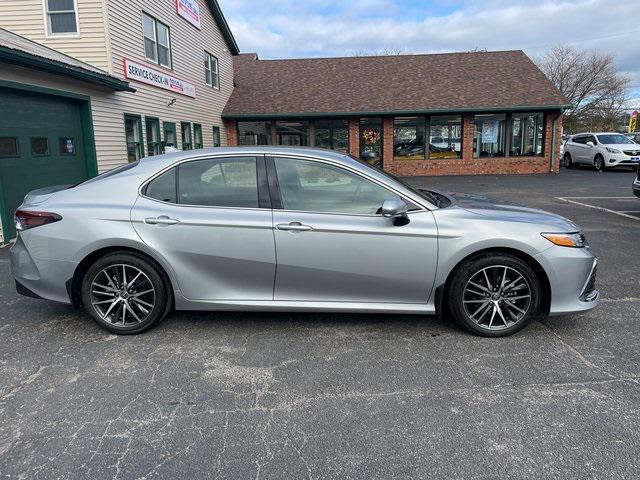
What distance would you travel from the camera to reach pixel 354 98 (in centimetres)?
2100

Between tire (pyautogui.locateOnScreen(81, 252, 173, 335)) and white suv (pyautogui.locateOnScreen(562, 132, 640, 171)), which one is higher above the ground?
white suv (pyautogui.locateOnScreen(562, 132, 640, 171))

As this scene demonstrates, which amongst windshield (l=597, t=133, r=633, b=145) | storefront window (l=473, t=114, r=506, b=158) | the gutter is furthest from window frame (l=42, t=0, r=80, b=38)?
windshield (l=597, t=133, r=633, b=145)

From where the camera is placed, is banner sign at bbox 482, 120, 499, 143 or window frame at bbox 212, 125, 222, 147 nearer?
window frame at bbox 212, 125, 222, 147

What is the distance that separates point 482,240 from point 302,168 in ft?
5.16

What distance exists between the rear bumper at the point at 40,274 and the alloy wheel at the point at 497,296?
331cm

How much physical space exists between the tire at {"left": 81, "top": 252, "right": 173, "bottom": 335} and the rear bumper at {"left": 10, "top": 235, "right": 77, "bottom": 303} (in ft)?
0.56

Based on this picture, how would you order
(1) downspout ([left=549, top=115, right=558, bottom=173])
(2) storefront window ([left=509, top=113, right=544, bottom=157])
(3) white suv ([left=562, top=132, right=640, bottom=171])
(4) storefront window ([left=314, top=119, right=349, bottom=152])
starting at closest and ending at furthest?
(3) white suv ([left=562, top=132, right=640, bottom=171])
(1) downspout ([left=549, top=115, right=558, bottom=173])
(2) storefront window ([left=509, top=113, right=544, bottom=157])
(4) storefront window ([left=314, top=119, right=349, bottom=152])

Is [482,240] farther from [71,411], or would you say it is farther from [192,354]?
[71,411]

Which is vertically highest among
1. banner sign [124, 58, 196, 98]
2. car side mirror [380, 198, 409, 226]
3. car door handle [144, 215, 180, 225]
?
banner sign [124, 58, 196, 98]

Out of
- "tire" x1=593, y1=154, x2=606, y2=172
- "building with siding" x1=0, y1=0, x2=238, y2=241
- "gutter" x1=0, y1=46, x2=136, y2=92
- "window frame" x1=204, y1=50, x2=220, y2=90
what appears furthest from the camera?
"tire" x1=593, y1=154, x2=606, y2=172

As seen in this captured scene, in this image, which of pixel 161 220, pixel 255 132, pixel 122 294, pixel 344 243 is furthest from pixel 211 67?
pixel 344 243

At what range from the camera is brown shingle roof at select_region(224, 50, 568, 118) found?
20.2 m

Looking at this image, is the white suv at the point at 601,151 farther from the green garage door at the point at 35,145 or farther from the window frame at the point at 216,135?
the green garage door at the point at 35,145

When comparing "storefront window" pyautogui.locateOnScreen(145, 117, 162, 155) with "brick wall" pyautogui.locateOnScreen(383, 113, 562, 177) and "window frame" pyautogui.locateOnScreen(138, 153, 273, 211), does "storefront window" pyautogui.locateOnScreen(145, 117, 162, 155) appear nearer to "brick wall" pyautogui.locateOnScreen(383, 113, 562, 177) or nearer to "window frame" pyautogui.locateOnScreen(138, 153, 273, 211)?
"window frame" pyautogui.locateOnScreen(138, 153, 273, 211)
